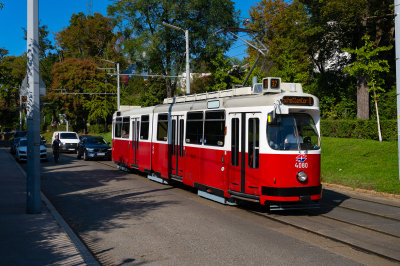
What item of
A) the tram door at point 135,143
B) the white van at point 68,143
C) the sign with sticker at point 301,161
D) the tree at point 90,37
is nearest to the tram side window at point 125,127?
the tram door at point 135,143

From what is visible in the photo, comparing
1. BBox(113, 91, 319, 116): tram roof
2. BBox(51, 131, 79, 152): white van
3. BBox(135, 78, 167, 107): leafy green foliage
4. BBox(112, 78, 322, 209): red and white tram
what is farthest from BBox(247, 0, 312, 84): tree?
BBox(51, 131, 79, 152): white van

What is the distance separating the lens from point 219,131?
11352 millimetres

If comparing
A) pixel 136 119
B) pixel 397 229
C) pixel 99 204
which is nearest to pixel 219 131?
pixel 99 204

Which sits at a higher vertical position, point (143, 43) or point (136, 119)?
point (143, 43)

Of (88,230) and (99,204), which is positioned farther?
(99,204)

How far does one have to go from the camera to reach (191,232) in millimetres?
8133

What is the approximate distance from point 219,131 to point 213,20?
91.4ft

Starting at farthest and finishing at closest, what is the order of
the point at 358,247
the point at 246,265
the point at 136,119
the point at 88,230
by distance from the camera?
the point at 136,119
the point at 88,230
the point at 358,247
the point at 246,265

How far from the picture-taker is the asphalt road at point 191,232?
6.49 metres

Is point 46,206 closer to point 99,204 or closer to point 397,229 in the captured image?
point 99,204

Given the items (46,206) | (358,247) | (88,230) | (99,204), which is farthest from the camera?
(99,204)

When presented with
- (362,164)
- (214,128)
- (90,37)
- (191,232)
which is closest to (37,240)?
(191,232)

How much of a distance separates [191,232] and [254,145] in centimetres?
291

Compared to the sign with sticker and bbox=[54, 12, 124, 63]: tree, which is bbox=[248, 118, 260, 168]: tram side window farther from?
bbox=[54, 12, 124, 63]: tree
